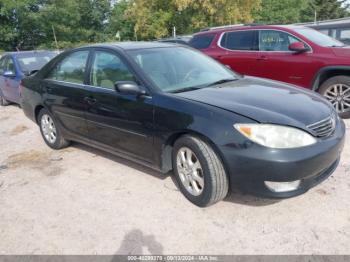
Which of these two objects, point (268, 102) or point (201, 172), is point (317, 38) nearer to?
point (268, 102)

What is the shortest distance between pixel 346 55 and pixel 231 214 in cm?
383

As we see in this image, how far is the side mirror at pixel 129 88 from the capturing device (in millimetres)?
3344

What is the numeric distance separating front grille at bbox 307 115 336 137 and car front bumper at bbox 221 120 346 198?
6 centimetres

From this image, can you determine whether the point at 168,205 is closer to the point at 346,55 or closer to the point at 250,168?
the point at 250,168

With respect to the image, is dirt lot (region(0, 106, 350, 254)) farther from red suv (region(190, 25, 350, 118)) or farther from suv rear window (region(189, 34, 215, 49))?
suv rear window (region(189, 34, 215, 49))

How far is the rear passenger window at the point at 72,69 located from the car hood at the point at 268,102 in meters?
1.63

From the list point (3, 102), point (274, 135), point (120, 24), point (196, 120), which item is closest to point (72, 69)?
point (196, 120)

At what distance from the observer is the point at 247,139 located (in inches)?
107

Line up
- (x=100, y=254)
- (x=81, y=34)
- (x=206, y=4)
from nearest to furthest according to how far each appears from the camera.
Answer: (x=100, y=254)
(x=206, y=4)
(x=81, y=34)

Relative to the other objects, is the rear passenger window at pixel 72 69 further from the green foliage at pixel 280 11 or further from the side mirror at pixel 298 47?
the green foliage at pixel 280 11

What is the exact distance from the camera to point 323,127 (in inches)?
117

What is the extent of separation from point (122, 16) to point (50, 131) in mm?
39649

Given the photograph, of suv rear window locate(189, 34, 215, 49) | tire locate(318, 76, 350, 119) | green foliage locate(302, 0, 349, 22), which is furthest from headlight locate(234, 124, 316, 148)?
green foliage locate(302, 0, 349, 22)

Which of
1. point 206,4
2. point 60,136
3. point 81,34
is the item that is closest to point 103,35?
point 81,34
